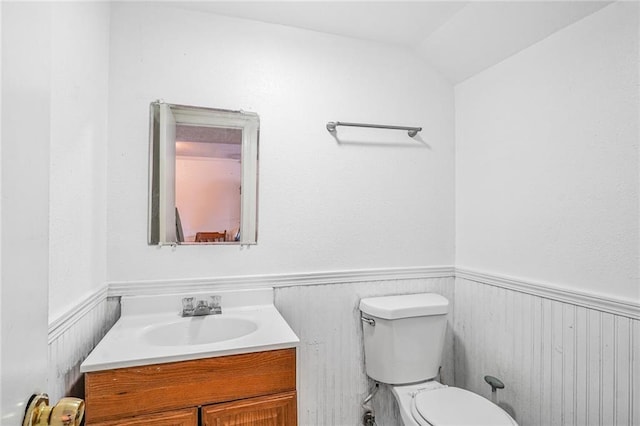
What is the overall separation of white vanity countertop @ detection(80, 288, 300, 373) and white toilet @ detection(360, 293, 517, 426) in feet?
1.65

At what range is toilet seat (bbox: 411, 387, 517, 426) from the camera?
53.8 inches

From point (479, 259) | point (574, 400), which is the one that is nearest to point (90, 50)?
point (479, 259)

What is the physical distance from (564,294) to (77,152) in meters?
1.86

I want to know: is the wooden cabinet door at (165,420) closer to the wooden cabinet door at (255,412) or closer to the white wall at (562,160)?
the wooden cabinet door at (255,412)

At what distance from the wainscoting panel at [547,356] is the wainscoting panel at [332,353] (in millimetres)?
469

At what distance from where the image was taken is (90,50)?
1.26 metres

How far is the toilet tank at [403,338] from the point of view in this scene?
167 cm

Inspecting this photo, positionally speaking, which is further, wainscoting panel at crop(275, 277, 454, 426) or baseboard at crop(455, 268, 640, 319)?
wainscoting panel at crop(275, 277, 454, 426)

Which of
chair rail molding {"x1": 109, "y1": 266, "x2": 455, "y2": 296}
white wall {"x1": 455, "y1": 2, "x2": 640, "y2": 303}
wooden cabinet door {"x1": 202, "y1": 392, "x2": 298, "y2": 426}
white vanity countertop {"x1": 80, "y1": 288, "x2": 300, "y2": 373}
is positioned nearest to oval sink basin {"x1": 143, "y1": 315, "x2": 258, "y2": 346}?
white vanity countertop {"x1": 80, "y1": 288, "x2": 300, "y2": 373}

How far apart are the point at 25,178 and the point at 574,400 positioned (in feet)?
5.94

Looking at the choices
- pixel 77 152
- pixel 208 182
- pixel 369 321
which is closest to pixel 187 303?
pixel 208 182

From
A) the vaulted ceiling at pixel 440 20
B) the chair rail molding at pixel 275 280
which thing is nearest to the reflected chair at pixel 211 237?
the chair rail molding at pixel 275 280

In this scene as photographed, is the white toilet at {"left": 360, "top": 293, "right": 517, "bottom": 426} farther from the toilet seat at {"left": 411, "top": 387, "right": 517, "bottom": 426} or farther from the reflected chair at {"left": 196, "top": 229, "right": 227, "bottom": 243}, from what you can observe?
the reflected chair at {"left": 196, "top": 229, "right": 227, "bottom": 243}

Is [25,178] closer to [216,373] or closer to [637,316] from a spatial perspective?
[216,373]
